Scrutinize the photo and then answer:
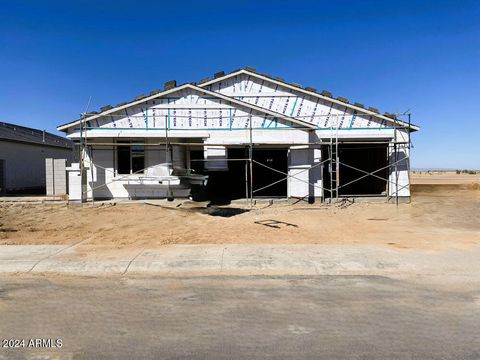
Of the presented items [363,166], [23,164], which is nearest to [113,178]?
[23,164]

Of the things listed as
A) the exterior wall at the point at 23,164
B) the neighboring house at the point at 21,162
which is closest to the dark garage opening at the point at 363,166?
the neighboring house at the point at 21,162

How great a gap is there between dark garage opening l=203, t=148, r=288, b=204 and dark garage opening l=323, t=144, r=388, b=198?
107 inches

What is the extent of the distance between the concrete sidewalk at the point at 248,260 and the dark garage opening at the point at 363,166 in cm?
1073

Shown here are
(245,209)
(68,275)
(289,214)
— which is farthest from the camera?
(245,209)

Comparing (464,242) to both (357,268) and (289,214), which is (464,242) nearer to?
(357,268)

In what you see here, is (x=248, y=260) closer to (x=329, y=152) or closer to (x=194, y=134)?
(x=194, y=134)

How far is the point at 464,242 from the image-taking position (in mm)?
9828

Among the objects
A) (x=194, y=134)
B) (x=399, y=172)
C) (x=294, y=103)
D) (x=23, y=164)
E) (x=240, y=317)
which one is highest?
(x=294, y=103)

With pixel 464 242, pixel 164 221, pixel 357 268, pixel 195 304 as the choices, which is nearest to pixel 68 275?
pixel 195 304

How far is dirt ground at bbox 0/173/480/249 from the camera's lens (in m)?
10.1

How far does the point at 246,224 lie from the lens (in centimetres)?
1255

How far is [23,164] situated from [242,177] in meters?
15.4

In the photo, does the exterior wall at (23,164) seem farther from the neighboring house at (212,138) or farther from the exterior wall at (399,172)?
the exterior wall at (399,172)

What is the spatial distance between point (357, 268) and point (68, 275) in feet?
17.0
